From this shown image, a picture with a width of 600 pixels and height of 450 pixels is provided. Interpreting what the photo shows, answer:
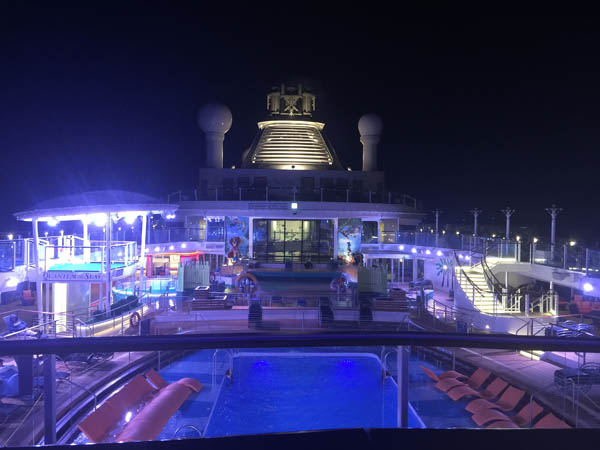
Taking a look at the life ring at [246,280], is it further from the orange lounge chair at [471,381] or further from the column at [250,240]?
the orange lounge chair at [471,381]

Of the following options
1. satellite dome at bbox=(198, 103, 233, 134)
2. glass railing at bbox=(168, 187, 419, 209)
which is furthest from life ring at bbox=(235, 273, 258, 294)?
satellite dome at bbox=(198, 103, 233, 134)

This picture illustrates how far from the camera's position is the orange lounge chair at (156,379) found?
918cm

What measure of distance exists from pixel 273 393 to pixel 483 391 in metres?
4.23

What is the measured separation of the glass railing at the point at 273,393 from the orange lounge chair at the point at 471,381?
22 millimetres

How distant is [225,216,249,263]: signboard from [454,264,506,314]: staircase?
11.1 m

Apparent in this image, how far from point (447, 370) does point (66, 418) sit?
26.2ft

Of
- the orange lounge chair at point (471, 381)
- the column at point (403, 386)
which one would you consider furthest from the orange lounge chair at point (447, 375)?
the column at point (403, 386)

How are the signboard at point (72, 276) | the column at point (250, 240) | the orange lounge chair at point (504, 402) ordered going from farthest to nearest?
the column at point (250, 240) < the signboard at point (72, 276) < the orange lounge chair at point (504, 402)

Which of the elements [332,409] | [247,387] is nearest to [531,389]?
[332,409]

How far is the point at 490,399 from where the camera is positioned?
8.87 m

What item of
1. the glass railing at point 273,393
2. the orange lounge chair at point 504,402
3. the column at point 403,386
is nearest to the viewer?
the column at point 403,386

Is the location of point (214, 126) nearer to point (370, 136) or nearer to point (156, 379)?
point (370, 136)

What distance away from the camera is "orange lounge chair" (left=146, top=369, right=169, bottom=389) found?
9.18 meters

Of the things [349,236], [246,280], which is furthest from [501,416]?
[349,236]
